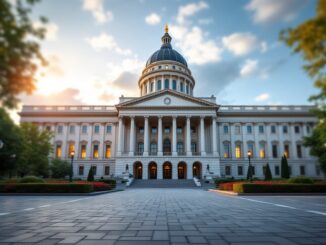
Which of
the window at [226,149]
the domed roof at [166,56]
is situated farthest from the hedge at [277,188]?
the domed roof at [166,56]

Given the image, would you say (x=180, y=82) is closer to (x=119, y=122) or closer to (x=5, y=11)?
(x=119, y=122)

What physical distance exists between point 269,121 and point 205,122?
591 inches

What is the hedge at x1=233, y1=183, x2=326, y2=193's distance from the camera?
766 inches

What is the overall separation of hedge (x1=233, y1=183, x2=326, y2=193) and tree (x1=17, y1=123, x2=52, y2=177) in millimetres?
31805

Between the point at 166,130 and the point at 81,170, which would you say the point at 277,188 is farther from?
the point at 81,170

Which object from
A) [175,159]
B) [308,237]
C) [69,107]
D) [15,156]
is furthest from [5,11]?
[69,107]

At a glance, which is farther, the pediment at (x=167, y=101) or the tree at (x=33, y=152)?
the pediment at (x=167, y=101)

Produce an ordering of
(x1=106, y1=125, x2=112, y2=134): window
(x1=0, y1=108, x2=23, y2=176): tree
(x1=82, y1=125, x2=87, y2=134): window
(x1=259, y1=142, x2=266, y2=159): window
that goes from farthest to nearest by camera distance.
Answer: (x1=82, y1=125, x2=87, y2=134): window
(x1=106, y1=125, x2=112, y2=134): window
(x1=259, y1=142, x2=266, y2=159): window
(x1=0, y1=108, x2=23, y2=176): tree

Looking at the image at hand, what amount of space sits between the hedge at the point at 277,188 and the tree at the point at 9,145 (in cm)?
3242

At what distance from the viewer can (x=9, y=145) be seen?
3422 cm

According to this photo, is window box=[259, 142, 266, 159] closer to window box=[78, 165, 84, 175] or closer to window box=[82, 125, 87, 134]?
window box=[78, 165, 84, 175]

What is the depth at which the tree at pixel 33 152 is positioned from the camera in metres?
36.5

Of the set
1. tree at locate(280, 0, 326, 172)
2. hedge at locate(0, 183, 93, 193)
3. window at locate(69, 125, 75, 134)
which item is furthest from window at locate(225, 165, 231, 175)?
tree at locate(280, 0, 326, 172)

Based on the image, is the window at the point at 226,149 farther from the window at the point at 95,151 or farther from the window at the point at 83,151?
the window at the point at 83,151
